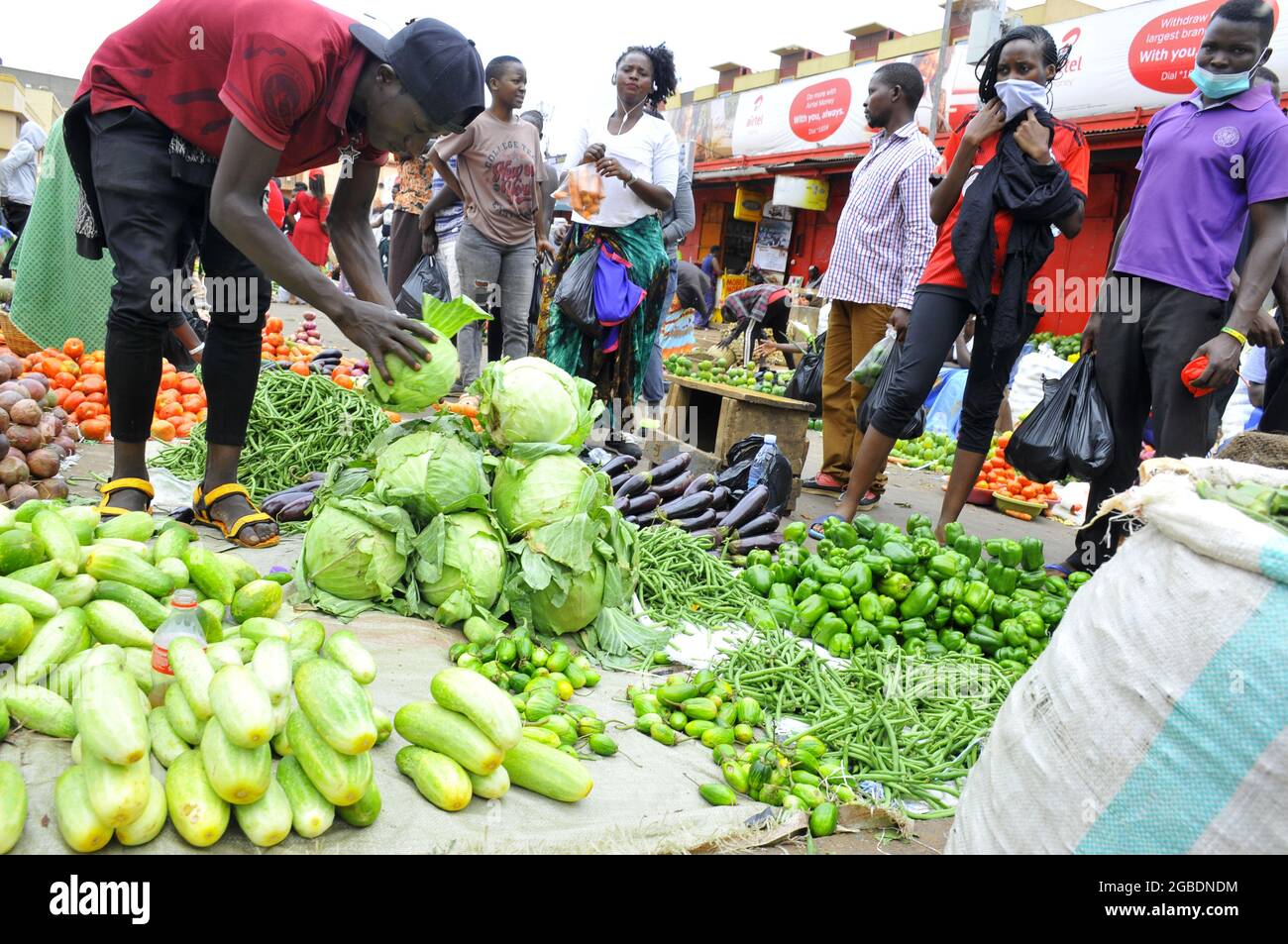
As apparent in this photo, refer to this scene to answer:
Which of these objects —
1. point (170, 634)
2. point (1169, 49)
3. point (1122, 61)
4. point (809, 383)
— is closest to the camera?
point (170, 634)

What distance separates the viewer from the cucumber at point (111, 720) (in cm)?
148

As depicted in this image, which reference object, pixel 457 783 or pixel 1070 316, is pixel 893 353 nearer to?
pixel 457 783

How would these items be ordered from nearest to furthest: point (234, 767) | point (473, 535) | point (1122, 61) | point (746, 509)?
point (234, 767) → point (473, 535) → point (746, 509) → point (1122, 61)

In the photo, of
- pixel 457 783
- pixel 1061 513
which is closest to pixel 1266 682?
pixel 457 783

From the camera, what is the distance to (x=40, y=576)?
194 centimetres

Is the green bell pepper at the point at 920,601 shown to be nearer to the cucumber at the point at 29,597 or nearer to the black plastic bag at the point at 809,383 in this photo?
the cucumber at the point at 29,597

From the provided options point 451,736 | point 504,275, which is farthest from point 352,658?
point 504,275

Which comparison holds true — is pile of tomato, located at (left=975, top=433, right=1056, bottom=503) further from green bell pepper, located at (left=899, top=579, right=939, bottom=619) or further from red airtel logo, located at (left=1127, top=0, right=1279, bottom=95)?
red airtel logo, located at (left=1127, top=0, right=1279, bottom=95)

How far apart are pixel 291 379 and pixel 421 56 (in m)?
2.32

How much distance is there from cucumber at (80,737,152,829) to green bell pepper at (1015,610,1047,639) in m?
2.65

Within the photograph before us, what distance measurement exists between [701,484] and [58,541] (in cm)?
287

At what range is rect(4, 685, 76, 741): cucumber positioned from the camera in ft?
5.51

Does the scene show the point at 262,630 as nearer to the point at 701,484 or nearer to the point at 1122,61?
the point at 701,484

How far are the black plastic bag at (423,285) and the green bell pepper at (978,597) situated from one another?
507cm
